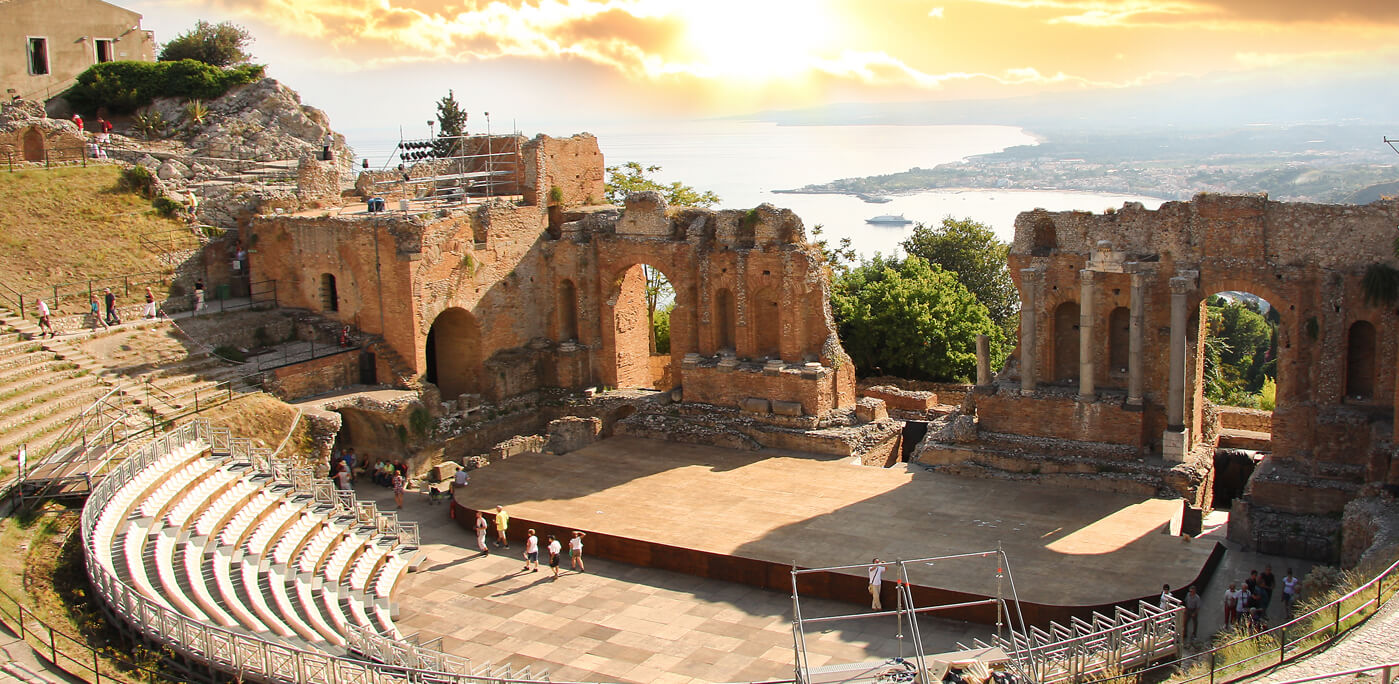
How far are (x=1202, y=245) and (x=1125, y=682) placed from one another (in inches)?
445

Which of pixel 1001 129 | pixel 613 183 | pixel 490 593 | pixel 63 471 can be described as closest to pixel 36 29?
pixel 613 183

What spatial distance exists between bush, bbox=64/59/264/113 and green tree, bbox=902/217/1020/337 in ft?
82.0

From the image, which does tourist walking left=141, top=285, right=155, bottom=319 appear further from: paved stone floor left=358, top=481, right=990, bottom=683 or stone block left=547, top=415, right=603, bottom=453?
paved stone floor left=358, top=481, right=990, bottom=683

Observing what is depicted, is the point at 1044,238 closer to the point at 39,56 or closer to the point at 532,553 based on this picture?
the point at 532,553

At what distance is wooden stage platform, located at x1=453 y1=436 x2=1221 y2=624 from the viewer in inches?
792

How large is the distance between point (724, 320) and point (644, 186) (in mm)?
15920

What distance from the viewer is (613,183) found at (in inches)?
1818

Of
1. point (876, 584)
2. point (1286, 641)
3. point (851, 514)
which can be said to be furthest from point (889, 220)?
point (1286, 641)

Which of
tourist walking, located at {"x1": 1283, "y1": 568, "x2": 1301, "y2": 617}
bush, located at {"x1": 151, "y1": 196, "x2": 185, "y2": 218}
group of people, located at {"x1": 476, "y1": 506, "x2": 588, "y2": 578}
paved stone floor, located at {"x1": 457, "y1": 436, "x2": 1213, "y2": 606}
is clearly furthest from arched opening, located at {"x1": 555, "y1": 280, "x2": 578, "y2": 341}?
tourist walking, located at {"x1": 1283, "y1": 568, "x2": 1301, "y2": 617}

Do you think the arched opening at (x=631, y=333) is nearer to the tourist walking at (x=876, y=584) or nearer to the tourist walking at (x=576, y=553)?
the tourist walking at (x=576, y=553)

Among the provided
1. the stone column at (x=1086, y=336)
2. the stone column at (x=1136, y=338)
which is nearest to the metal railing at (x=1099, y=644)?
the stone column at (x=1136, y=338)

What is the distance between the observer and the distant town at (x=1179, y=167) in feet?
205

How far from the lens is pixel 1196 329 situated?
2516cm

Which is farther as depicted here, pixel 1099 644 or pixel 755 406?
pixel 755 406
